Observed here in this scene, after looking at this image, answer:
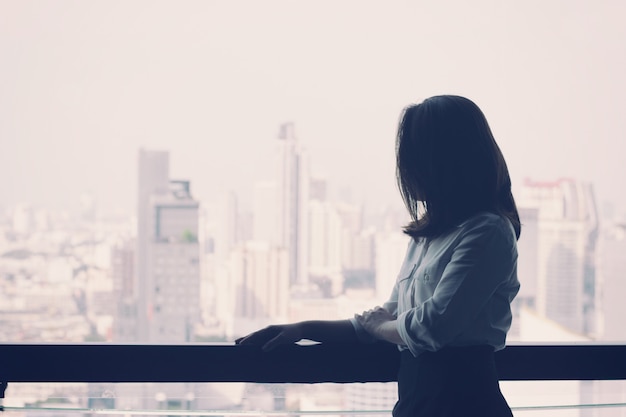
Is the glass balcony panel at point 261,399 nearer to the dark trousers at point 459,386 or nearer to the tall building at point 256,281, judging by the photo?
the dark trousers at point 459,386

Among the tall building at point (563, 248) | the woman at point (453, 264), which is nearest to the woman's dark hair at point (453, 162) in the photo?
the woman at point (453, 264)

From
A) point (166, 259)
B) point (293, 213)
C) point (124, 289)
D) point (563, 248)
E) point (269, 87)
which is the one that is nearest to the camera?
point (563, 248)

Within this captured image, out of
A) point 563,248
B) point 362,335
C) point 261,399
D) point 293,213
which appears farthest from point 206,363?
point 563,248

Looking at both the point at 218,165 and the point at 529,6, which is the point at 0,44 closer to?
the point at 218,165

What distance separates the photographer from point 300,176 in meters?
23.8

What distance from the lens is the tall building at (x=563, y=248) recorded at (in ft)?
69.7

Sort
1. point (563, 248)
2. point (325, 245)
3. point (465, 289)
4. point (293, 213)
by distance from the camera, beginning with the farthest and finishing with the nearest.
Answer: point (293, 213), point (325, 245), point (563, 248), point (465, 289)

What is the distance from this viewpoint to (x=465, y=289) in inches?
31.5

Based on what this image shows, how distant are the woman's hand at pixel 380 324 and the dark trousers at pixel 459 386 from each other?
45 millimetres

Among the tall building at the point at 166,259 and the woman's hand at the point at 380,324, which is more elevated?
the woman's hand at the point at 380,324

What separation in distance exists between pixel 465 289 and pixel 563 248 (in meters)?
22.6

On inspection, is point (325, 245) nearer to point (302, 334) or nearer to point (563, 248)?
point (563, 248)

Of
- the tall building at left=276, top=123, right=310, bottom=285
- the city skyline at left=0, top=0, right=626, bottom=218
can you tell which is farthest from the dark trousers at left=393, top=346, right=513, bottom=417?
the tall building at left=276, top=123, right=310, bottom=285

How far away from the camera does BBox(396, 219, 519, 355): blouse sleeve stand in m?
0.80
